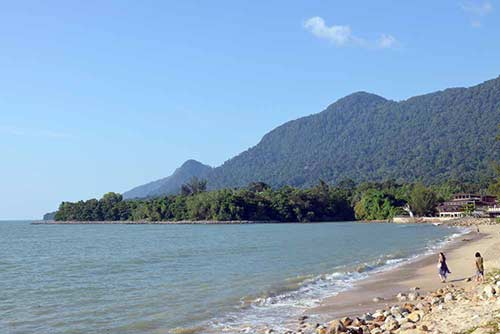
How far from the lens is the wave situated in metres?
17.9

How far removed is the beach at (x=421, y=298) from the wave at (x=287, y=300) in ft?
2.34

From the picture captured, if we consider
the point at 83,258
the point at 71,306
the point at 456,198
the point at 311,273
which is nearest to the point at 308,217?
the point at 456,198

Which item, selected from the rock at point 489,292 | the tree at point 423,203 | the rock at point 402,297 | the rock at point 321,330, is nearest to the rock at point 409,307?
the rock at point 489,292

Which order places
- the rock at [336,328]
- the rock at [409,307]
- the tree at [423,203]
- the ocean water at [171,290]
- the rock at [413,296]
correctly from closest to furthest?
1. the rock at [336,328]
2. the rock at [409,307]
3. the ocean water at [171,290]
4. the rock at [413,296]
5. the tree at [423,203]

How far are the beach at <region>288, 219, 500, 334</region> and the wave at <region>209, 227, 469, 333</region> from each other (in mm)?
715

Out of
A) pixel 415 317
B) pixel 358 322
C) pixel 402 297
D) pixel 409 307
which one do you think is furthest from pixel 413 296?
pixel 415 317

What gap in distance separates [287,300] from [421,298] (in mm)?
5355

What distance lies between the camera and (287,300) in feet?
73.7

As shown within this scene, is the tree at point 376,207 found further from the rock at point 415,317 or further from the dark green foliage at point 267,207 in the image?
the rock at point 415,317

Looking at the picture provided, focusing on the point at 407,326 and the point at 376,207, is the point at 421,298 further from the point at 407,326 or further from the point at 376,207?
the point at 376,207

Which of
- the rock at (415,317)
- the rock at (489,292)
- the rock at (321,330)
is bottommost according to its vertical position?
the rock at (321,330)

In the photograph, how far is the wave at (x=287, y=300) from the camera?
58.8 feet

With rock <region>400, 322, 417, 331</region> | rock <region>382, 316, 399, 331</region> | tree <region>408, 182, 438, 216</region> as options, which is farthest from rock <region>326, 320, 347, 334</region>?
tree <region>408, 182, 438, 216</region>

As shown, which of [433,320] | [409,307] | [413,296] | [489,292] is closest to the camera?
[433,320]
